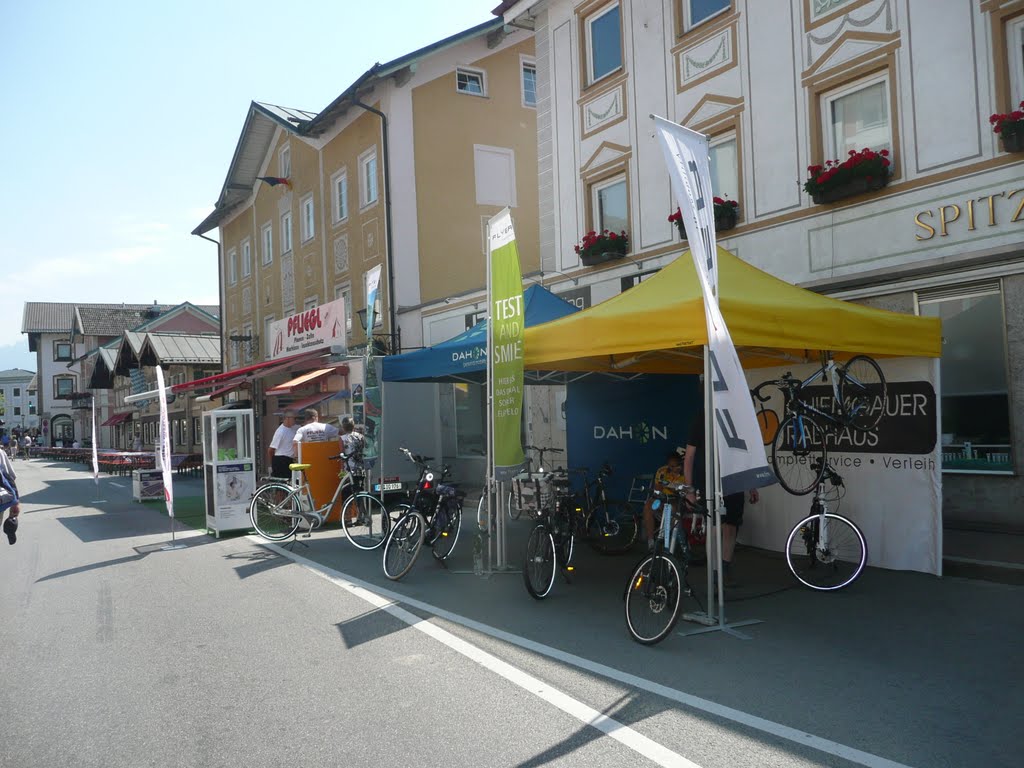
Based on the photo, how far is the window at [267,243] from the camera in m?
30.6

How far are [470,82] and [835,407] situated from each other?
17.2 meters

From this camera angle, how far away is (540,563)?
7.44 m

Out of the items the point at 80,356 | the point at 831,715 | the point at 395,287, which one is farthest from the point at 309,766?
the point at 80,356

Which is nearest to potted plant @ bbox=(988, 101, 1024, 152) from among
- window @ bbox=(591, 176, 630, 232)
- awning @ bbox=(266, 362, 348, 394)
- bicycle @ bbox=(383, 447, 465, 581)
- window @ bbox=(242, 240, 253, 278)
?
window @ bbox=(591, 176, 630, 232)

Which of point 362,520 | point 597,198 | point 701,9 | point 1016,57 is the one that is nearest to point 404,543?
point 362,520

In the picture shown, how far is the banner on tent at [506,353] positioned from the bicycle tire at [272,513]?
14.2ft

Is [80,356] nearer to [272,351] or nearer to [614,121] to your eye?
[272,351]

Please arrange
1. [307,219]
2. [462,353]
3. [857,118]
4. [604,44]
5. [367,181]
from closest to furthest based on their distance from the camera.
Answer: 1. [462,353]
2. [857,118]
3. [604,44]
4. [367,181]
5. [307,219]

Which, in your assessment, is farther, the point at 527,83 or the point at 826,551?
the point at 527,83

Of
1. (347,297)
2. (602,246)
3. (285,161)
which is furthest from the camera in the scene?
(285,161)

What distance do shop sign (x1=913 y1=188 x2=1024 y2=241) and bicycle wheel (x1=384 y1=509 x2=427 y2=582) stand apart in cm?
648

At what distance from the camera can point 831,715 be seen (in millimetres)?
4465

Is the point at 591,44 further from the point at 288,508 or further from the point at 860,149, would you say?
the point at 288,508

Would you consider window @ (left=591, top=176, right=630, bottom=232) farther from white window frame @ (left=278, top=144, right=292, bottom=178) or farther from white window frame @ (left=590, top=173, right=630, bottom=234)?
white window frame @ (left=278, top=144, right=292, bottom=178)
